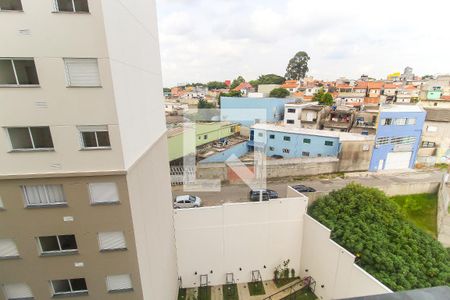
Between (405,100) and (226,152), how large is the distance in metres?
47.1

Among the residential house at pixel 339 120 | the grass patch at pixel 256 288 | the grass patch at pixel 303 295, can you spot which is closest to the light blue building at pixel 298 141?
the residential house at pixel 339 120

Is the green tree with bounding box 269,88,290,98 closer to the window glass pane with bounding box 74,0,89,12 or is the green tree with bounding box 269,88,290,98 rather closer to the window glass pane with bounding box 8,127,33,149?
the window glass pane with bounding box 74,0,89,12

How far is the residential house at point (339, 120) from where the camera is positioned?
96.1ft

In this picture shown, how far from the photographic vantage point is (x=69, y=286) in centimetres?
680

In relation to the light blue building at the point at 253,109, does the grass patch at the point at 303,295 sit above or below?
below

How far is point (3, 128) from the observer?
5.20 meters

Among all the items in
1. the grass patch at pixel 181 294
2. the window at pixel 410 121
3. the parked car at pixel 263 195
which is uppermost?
the window at pixel 410 121

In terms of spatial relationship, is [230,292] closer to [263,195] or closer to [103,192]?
[263,195]

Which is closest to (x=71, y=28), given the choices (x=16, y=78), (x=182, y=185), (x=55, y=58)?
(x=55, y=58)

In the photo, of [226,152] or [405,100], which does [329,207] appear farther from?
[405,100]

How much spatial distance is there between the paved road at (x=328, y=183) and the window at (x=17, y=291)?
10.8 meters

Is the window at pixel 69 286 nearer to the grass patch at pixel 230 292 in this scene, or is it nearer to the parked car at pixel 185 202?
the grass patch at pixel 230 292

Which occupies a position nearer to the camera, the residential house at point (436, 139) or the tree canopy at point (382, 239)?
the tree canopy at point (382, 239)

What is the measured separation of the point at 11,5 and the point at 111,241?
5934 mm
